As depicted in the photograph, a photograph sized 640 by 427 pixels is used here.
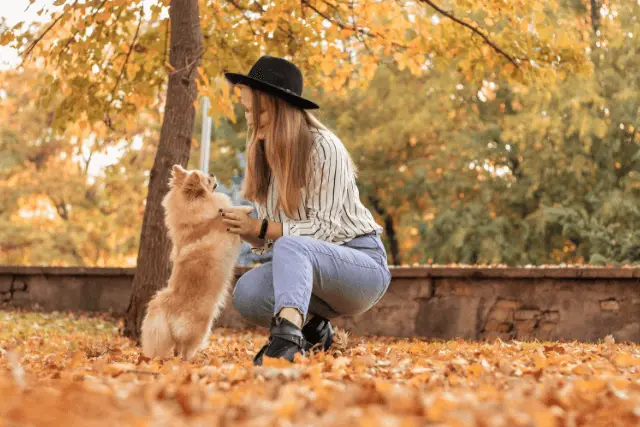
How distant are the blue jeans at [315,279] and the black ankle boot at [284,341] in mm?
92

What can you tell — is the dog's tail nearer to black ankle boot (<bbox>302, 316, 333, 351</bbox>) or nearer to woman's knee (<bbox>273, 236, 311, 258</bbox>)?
black ankle boot (<bbox>302, 316, 333, 351</bbox>)

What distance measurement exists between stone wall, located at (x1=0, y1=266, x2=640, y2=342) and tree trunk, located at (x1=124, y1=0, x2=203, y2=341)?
2.98 metres

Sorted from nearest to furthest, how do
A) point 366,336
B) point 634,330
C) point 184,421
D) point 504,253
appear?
point 184,421
point 634,330
point 366,336
point 504,253

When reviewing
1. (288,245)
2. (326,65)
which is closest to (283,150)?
(288,245)

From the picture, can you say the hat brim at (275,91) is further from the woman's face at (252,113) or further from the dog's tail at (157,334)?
the dog's tail at (157,334)

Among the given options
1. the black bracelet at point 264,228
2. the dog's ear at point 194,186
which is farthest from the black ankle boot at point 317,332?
the dog's ear at point 194,186

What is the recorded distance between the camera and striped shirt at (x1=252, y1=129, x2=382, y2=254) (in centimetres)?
403

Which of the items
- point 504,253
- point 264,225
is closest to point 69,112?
point 264,225

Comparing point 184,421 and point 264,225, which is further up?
point 264,225

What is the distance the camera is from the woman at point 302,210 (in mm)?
4000

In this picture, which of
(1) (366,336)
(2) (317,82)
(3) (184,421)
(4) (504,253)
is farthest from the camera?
(4) (504,253)

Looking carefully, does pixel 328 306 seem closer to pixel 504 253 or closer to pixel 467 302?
pixel 467 302

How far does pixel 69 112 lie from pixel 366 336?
13.3 ft

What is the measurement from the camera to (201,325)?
435 centimetres
